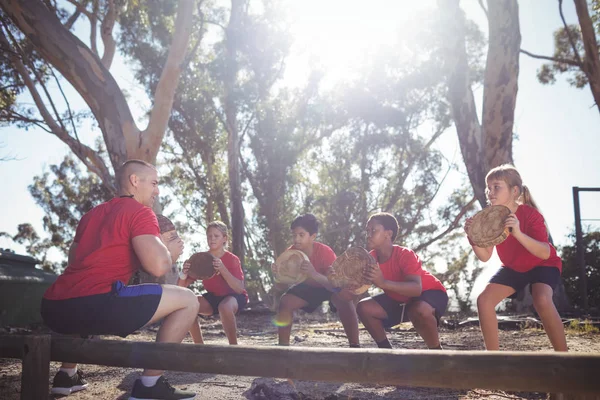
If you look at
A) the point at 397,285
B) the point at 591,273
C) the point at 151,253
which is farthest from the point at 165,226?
the point at 591,273

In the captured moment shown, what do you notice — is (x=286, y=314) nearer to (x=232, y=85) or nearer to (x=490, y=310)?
(x=490, y=310)

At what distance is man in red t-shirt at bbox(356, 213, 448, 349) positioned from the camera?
164 inches

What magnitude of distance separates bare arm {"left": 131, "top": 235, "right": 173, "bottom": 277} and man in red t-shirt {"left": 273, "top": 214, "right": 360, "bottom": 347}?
1.91 meters

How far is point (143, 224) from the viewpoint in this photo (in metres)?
2.96

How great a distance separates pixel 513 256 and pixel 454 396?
1.13m

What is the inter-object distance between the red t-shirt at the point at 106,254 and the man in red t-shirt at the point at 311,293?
197 cm

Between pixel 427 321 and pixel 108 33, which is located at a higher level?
pixel 108 33

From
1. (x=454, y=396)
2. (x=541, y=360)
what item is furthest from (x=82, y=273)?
(x=454, y=396)

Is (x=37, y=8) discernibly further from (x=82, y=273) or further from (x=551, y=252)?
(x=551, y=252)

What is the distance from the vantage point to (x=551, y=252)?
3.83m

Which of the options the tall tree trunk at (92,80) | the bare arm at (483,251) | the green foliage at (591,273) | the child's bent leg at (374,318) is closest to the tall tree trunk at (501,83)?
the green foliage at (591,273)

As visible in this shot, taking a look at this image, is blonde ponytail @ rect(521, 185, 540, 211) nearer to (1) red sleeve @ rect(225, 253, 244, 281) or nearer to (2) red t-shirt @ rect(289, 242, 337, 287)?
(2) red t-shirt @ rect(289, 242, 337, 287)

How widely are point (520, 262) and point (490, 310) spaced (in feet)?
1.40

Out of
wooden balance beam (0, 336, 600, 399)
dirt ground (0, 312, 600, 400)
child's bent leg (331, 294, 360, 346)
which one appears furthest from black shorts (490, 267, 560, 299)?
wooden balance beam (0, 336, 600, 399)
